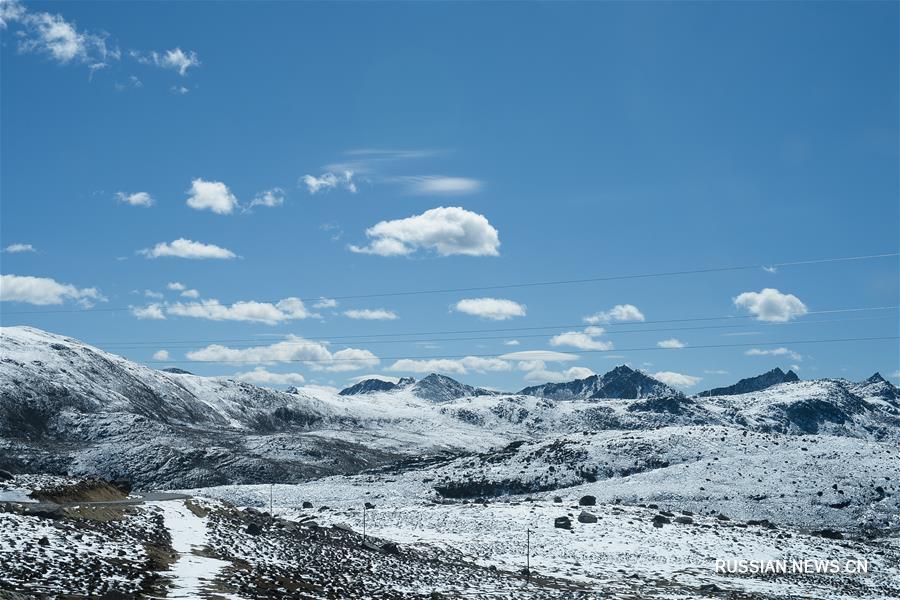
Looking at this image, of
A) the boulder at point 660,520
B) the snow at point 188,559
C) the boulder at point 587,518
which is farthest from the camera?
the boulder at point 587,518

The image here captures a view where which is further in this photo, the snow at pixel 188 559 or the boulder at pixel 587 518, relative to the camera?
the boulder at pixel 587 518

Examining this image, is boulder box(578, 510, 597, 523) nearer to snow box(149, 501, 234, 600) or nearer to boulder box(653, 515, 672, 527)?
boulder box(653, 515, 672, 527)

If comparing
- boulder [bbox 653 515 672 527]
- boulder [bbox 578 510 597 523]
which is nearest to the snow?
boulder [bbox 578 510 597 523]

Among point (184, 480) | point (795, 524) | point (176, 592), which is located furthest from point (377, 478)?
point (176, 592)

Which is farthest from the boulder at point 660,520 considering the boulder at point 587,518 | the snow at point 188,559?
the snow at point 188,559

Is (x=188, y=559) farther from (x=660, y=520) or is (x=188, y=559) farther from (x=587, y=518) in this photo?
(x=660, y=520)

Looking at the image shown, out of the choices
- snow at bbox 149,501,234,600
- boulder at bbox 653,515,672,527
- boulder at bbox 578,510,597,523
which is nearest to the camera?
snow at bbox 149,501,234,600

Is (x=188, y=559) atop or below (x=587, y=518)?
atop

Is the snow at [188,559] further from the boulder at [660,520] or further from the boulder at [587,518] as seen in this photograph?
the boulder at [660,520]

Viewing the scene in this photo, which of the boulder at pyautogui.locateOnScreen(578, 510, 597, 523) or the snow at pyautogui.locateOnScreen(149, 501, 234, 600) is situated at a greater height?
the snow at pyautogui.locateOnScreen(149, 501, 234, 600)

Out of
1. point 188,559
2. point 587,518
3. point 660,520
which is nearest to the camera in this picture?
point 188,559

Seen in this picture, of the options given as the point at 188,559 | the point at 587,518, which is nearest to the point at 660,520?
the point at 587,518

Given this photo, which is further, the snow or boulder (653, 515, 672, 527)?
boulder (653, 515, 672, 527)

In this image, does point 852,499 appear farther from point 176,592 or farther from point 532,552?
point 176,592
